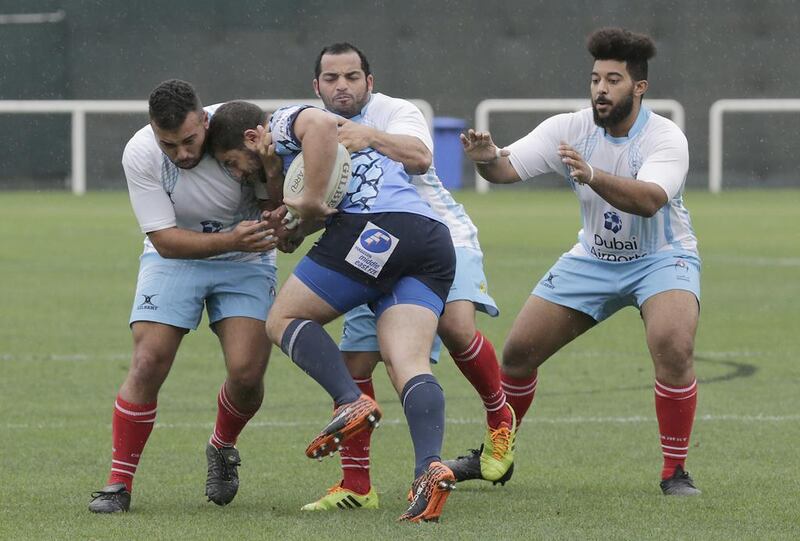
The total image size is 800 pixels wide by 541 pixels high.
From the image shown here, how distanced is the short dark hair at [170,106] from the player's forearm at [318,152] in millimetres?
475

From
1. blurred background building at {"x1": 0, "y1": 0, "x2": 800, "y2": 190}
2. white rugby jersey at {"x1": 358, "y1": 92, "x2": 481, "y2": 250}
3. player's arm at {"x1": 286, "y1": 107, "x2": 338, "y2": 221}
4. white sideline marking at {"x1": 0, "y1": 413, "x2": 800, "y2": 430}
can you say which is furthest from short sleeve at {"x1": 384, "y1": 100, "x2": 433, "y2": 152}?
blurred background building at {"x1": 0, "y1": 0, "x2": 800, "y2": 190}

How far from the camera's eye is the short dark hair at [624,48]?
674cm

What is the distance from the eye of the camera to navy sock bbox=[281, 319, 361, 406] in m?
5.92

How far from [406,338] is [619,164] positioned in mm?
1503

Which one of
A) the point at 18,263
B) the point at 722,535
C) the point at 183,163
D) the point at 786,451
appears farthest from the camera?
the point at 18,263

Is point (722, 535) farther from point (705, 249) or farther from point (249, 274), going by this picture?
point (705, 249)

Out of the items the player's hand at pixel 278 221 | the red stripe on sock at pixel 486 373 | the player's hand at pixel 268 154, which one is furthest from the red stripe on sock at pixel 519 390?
Answer: the player's hand at pixel 268 154

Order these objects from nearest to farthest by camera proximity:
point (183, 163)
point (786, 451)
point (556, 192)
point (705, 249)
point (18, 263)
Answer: point (183, 163) < point (786, 451) < point (18, 263) < point (705, 249) < point (556, 192)

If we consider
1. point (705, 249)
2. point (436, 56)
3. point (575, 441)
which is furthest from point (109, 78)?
point (575, 441)

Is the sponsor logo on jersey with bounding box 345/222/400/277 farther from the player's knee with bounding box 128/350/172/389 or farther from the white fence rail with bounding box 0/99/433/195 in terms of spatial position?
the white fence rail with bounding box 0/99/433/195

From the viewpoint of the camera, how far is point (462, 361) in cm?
694

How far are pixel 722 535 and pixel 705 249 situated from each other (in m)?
13.6

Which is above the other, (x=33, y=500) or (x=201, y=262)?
(x=201, y=262)

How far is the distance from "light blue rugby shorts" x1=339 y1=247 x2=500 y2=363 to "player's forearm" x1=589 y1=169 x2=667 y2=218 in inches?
32.8
